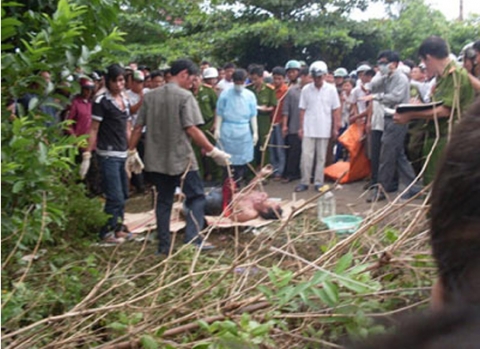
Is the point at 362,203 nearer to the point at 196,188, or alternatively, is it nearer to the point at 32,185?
the point at 196,188

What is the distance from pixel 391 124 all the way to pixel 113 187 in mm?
3131

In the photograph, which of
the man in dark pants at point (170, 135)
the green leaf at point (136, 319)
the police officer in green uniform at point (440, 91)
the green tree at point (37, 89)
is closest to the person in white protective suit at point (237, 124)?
the man in dark pants at point (170, 135)

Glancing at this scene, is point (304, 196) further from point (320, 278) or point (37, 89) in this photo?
point (320, 278)

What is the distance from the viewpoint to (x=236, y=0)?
688 inches

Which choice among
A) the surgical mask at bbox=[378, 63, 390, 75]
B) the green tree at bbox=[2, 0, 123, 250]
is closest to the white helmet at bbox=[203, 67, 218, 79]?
the surgical mask at bbox=[378, 63, 390, 75]

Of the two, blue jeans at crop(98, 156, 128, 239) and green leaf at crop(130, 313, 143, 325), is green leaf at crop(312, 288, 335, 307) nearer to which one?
green leaf at crop(130, 313, 143, 325)

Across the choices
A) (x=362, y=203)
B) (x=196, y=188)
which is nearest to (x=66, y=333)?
(x=196, y=188)

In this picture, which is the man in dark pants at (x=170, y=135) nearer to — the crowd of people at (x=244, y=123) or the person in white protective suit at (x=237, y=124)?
the crowd of people at (x=244, y=123)

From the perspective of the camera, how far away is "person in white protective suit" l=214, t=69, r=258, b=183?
7512 mm

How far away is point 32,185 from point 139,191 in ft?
20.1

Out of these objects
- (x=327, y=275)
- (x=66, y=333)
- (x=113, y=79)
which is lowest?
(x=66, y=333)

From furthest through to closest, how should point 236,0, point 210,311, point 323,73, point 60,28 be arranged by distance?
1. point 236,0
2. point 323,73
3. point 60,28
4. point 210,311

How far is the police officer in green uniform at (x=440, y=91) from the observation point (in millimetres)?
4742

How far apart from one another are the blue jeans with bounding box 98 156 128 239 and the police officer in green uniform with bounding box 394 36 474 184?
103 inches
